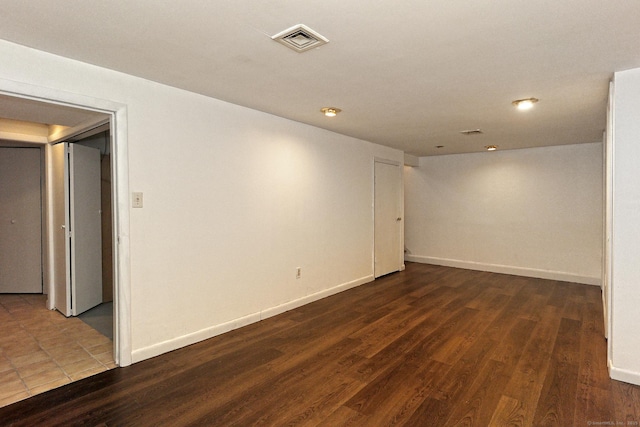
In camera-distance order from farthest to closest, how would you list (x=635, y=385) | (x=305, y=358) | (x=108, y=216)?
(x=108, y=216)
(x=305, y=358)
(x=635, y=385)

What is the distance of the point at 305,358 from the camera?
2.81 meters

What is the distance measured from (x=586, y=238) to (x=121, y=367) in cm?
649

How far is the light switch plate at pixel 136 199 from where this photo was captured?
8.78 ft

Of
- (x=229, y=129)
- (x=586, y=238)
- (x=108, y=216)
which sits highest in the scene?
(x=229, y=129)

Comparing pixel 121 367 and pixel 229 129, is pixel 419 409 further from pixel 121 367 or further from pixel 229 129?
Answer: pixel 229 129

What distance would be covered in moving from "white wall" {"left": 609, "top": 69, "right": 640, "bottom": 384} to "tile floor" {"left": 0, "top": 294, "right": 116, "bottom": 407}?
3.88m

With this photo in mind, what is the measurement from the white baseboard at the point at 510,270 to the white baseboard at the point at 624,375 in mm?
3523

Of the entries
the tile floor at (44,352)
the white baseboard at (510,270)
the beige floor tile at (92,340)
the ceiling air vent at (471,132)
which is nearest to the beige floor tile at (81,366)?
the tile floor at (44,352)

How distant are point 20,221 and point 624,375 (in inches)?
277

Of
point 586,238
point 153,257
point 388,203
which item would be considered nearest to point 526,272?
point 586,238

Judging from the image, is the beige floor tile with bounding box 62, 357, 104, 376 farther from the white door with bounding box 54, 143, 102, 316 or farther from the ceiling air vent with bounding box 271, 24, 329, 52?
the ceiling air vent with bounding box 271, 24, 329, 52

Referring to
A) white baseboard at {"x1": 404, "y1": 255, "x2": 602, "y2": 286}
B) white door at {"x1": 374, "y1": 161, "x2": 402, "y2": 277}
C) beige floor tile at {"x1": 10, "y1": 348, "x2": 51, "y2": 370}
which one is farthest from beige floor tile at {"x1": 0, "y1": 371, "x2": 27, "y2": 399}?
white baseboard at {"x1": 404, "y1": 255, "x2": 602, "y2": 286}

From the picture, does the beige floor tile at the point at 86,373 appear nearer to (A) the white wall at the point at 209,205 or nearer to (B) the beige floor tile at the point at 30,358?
(A) the white wall at the point at 209,205

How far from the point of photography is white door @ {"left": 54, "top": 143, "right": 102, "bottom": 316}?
3.78 metres
